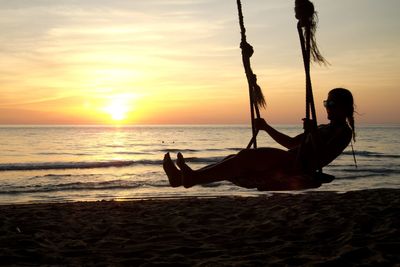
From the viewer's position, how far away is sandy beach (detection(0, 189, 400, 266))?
495 cm

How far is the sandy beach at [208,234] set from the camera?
495 centimetres

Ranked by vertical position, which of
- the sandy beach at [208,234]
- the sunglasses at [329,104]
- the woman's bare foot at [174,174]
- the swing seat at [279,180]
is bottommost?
the sandy beach at [208,234]

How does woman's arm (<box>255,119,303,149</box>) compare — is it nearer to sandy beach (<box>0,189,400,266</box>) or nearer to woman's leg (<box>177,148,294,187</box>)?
woman's leg (<box>177,148,294,187</box>)

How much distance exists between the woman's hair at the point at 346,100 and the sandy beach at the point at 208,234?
1.46 meters

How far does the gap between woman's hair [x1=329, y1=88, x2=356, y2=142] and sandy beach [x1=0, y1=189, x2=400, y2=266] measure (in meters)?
1.46

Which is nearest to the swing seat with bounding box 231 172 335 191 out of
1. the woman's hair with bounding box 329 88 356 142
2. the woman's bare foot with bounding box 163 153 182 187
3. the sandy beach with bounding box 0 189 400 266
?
the woman's bare foot with bounding box 163 153 182 187

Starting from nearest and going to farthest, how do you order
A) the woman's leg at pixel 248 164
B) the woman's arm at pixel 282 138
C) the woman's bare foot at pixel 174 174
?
the woman's leg at pixel 248 164 → the woman's bare foot at pixel 174 174 → the woman's arm at pixel 282 138

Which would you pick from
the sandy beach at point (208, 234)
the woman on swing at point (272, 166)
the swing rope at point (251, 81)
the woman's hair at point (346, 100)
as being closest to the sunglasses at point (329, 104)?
the woman's hair at point (346, 100)

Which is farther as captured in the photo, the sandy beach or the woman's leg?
the sandy beach

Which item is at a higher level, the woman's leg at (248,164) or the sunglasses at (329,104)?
the sunglasses at (329,104)

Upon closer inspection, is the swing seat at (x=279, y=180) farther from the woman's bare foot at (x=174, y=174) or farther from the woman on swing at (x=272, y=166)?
the woman's bare foot at (x=174, y=174)

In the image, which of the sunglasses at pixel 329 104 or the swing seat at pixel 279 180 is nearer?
the swing seat at pixel 279 180

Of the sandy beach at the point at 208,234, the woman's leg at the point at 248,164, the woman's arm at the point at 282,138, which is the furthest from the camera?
the sandy beach at the point at 208,234

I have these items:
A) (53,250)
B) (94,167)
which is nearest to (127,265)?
(53,250)
